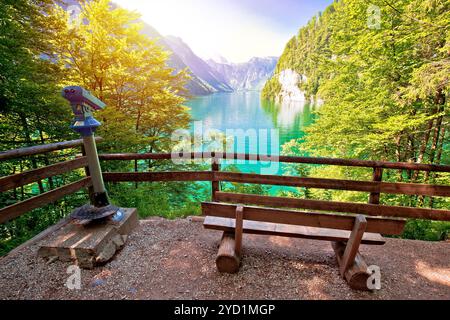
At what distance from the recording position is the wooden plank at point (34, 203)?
268cm

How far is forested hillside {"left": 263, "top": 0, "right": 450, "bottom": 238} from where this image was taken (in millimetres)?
5152

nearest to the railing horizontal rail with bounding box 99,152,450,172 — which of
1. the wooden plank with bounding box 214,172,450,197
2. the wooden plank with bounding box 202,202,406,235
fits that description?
the wooden plank with bounding box 214,172,450,197

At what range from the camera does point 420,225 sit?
4215 mm

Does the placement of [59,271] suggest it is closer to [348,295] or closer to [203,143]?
[348,295]

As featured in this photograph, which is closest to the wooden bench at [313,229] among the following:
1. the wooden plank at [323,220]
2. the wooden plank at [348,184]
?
the wooden plank at [323,220]

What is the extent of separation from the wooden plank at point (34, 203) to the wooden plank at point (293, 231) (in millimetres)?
2428

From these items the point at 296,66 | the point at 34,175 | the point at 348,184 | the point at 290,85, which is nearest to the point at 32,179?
the point at 34,175

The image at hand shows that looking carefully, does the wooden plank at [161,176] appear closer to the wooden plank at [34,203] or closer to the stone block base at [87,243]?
the wooden plank at [34,203]

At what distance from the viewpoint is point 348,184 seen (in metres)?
3.44

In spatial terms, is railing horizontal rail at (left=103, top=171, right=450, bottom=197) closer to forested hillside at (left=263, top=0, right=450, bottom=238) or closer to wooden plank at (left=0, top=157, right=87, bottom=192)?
wooden plank at (left=0, top=157, right=87, bottom=192)

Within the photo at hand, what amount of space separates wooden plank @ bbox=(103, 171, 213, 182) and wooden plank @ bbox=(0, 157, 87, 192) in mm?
571

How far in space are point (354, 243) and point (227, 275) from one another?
140cm

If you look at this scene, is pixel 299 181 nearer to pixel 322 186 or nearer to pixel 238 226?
→ pixel 322 186

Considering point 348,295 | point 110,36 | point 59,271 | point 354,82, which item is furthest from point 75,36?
point 354,82
